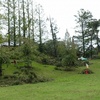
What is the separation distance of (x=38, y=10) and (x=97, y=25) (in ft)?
59.5

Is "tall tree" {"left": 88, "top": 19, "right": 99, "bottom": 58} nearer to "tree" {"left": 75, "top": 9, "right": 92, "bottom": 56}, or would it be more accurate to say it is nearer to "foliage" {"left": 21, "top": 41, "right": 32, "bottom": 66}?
"tree" {"left": 75, "top": 9, "right": 92, "bottom": 56}

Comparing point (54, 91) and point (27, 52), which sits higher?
point (27, 52)

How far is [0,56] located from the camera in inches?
1197

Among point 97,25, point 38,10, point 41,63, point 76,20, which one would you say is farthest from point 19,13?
point 97,25

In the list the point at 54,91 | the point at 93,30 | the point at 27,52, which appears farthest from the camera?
the point at 93,30

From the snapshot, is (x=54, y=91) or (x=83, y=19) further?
(x=83, y=19)

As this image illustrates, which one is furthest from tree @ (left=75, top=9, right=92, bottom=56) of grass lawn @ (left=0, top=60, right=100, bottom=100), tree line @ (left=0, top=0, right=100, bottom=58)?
grass lawn @ (left=0, top=60, right=100, bottom=100)

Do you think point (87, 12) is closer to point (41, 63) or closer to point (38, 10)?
point (38, 10)

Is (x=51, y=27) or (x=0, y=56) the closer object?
(x=0, y=56)

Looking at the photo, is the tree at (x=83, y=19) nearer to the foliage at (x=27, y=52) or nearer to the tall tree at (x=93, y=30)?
the tall tree at (x=93, y=30)

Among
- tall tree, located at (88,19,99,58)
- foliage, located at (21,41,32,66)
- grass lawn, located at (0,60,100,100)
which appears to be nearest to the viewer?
grass lawn, located at (0,60,100,100)

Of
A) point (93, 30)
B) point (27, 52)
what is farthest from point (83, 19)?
point (27, 52)

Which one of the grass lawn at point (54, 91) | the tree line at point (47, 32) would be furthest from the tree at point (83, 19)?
the grass lawn at point (54, 91)

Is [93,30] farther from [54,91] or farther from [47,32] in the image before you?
[54,91]
